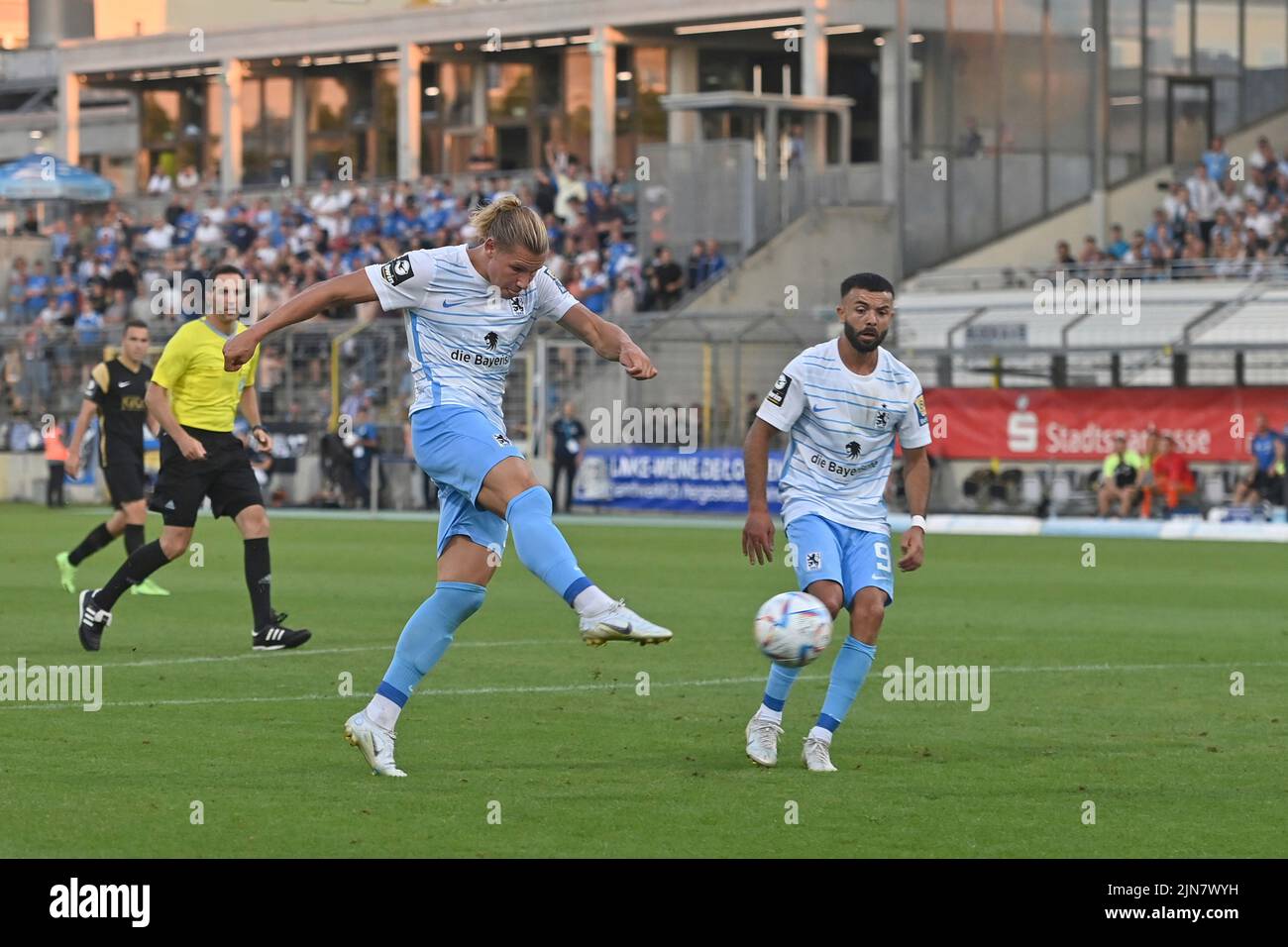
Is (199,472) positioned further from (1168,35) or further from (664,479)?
(1168,35)

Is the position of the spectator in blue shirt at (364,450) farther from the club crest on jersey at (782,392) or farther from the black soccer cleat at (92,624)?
the club crest on jersey at (782,392)

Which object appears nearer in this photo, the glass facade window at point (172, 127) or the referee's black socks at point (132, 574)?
the referee's black socks at point (132, 574)

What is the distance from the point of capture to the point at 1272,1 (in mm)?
44031

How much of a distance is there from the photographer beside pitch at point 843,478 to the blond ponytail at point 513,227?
1333mm

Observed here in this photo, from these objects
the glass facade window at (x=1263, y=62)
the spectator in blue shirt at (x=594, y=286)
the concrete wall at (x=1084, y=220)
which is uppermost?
the glass facade window at (x=1263, y=62)

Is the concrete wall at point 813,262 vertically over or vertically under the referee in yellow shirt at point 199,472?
over

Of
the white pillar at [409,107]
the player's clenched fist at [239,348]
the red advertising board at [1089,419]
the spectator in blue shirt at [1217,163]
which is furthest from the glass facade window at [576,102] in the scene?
the player's clenched fist at [239,348]

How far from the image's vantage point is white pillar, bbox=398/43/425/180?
174 feet

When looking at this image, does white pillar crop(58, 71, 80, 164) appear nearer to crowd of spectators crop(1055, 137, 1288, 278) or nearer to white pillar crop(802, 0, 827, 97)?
white pillar crop(802, 0, 827, 97)

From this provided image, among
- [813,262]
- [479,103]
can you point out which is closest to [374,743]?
[813,262]

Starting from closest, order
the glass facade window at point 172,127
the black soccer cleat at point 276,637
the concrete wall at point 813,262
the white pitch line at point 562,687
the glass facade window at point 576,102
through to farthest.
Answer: the white pitch line at point 562,687 → the black soccer cleat at point 276,637 → the concrete wall at point 813,262 → the glass facade window at point 576,102 → the glass facade window at point 172,127

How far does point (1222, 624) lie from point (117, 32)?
51532 mm

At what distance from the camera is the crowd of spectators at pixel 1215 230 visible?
3525 centimetres
